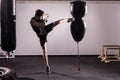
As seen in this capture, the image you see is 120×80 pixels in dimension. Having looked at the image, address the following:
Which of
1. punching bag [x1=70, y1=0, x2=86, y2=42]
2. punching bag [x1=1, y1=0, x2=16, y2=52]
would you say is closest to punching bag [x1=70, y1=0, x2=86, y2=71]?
punching bag [x1=70, y1=0, x2=86, y2=42]

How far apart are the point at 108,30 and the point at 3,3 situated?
15.8 ft

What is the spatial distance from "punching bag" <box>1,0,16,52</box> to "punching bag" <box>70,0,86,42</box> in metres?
1.10

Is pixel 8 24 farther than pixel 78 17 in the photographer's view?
Yes

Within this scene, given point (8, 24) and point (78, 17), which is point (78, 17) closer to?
point (78, 17)

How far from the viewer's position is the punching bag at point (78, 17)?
4117 mm

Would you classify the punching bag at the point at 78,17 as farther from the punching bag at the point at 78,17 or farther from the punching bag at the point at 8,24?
the punching bag at the point at 8,24

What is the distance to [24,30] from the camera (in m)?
8.71

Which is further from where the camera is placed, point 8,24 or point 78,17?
point 8,24

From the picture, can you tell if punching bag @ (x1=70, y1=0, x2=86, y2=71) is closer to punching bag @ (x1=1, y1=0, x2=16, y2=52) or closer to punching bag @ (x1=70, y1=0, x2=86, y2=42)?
punching bag @ (x1=70, y1=0, x2=86, y2=42)

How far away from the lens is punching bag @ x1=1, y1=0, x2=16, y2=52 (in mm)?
4648

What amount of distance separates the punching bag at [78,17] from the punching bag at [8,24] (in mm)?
1099

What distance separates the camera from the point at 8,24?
4.79m

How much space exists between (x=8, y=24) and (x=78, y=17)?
1315 millimetres

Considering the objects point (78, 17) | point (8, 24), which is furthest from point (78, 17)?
point (8, 24)
